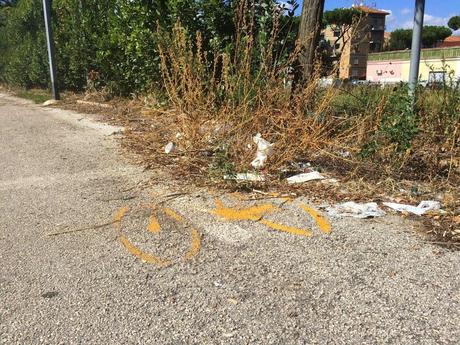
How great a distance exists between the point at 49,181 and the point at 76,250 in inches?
76.4

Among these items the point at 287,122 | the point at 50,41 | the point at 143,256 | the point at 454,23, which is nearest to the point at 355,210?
the point at 287,122

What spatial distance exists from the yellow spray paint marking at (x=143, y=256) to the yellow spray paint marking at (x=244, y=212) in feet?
2.59

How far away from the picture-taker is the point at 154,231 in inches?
133

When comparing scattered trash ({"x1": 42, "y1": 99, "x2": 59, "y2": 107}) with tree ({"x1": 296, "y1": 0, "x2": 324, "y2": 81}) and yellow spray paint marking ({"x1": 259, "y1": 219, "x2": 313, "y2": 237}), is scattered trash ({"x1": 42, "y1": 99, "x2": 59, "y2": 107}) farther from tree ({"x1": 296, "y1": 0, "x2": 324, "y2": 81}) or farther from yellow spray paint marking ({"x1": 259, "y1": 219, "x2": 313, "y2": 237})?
yellow spray paint marking ({"x1": 259, "y1": 219, "x2": 313, "y2": 237})

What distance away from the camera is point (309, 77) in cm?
550

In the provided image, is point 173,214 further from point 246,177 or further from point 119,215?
point 246,177

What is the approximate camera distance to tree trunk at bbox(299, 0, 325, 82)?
5.82 m

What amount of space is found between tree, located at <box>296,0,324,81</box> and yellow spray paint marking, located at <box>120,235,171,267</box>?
348 centimetres

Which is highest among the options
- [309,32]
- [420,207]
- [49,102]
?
[309,32]

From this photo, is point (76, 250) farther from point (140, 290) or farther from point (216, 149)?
point (216, 149)

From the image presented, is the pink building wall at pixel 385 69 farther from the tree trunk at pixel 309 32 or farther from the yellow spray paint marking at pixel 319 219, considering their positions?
the yellow spray paint marking at pixel 319 219

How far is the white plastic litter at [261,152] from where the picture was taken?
452cm

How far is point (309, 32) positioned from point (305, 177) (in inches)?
94.1

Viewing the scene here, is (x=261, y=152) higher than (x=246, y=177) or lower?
higher
